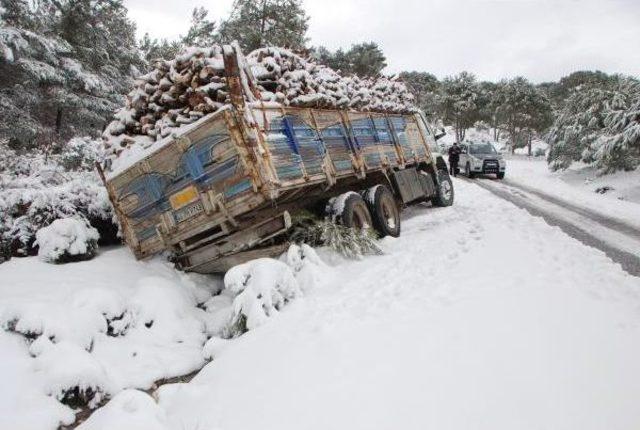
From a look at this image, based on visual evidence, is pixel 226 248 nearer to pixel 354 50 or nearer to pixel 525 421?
pixel 525 421

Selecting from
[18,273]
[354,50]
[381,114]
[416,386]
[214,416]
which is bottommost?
[416,386]

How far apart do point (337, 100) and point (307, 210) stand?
2009 mm

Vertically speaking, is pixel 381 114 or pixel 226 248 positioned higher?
pixel 381 114

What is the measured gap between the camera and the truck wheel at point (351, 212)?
6980 millimetres

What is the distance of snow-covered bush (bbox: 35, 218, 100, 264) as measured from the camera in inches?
240

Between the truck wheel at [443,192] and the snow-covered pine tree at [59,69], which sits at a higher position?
the snow-covered pine tree at [59,69]

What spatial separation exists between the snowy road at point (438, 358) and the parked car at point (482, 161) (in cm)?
1608

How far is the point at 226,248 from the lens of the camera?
20.2 feet

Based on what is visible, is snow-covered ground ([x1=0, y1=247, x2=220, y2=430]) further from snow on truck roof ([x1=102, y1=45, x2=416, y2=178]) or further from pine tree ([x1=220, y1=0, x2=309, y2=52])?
pine tree ([x1=220, y1=0, x2=309, y2=52])

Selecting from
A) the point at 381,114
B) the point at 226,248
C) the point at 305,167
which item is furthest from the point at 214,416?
the point at 381,114

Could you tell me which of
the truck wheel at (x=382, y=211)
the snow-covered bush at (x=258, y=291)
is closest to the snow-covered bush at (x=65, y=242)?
the snow-covered bush at (x=258, y=291)

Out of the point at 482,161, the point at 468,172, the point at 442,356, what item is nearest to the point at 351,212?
the point at 442,356

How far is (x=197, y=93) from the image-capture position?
580cm

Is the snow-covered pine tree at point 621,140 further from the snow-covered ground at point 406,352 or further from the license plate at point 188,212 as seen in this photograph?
the license plate at point 188,212
